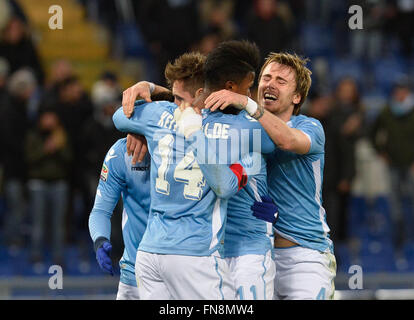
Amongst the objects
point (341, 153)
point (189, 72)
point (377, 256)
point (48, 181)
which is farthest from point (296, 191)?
point (377, 256)

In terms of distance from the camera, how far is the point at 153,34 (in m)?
12.0

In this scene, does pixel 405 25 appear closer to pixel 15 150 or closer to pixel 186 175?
pixel 15 150

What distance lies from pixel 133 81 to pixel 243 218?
360 inches

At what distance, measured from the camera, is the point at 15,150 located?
10.5m

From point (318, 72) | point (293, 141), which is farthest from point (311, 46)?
point (293, 141)

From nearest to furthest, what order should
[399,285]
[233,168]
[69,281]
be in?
[233,168] → [69,281] → [399,285]

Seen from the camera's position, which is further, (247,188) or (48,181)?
(48,181)

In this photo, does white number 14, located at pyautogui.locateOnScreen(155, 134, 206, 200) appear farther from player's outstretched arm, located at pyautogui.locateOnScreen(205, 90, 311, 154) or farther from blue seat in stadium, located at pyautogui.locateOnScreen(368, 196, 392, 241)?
blue seat in stadium, located at pyautogui.locateOnScreen(368, 196, 392, 241)

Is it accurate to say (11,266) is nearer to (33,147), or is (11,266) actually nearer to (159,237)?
(33,147)

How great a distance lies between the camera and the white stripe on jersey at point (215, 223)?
4570 mm

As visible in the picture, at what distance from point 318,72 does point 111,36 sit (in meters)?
3.87

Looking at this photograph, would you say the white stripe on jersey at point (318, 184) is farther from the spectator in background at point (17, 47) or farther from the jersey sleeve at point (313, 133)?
the spectator in background at point (17, 47)

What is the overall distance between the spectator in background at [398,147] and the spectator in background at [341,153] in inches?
14.7
